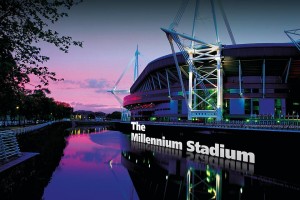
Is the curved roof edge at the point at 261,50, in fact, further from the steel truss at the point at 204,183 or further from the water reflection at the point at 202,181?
the steel truss at the point at 204,183

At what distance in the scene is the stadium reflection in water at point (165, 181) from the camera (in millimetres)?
15102

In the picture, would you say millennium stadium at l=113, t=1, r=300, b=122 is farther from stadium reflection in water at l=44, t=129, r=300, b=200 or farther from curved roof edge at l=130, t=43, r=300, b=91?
stadium reflection in water at l=44, t=129, r=300, b=200

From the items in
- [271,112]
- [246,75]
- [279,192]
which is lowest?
[279,192]

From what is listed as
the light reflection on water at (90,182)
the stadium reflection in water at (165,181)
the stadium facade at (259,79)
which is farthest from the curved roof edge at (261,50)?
the light reflection on water at (90,182)

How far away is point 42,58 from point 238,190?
13.0m

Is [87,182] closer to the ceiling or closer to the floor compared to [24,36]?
closer to the floor

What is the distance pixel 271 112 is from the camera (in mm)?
62719

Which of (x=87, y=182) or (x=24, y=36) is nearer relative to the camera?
(x=24, y=36)

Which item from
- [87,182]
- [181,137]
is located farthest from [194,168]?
[181,137]

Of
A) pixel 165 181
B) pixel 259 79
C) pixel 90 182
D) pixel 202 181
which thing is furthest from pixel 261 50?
pixel 90 182

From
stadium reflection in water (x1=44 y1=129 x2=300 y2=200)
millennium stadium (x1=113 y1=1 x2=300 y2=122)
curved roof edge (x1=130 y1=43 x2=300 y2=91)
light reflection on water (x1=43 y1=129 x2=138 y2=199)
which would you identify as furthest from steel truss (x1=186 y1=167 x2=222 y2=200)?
curved roof edge (x1=130 y1=43 x2=300 y2=91)

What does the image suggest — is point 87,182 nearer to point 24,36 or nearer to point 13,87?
point 13,87

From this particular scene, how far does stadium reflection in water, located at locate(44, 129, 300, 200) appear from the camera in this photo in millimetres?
15102

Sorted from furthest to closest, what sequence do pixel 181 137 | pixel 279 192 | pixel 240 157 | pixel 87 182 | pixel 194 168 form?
pixel 181 137, pixel 240 157, pixel 194 168, pixel 87 182, pixel 279 192
